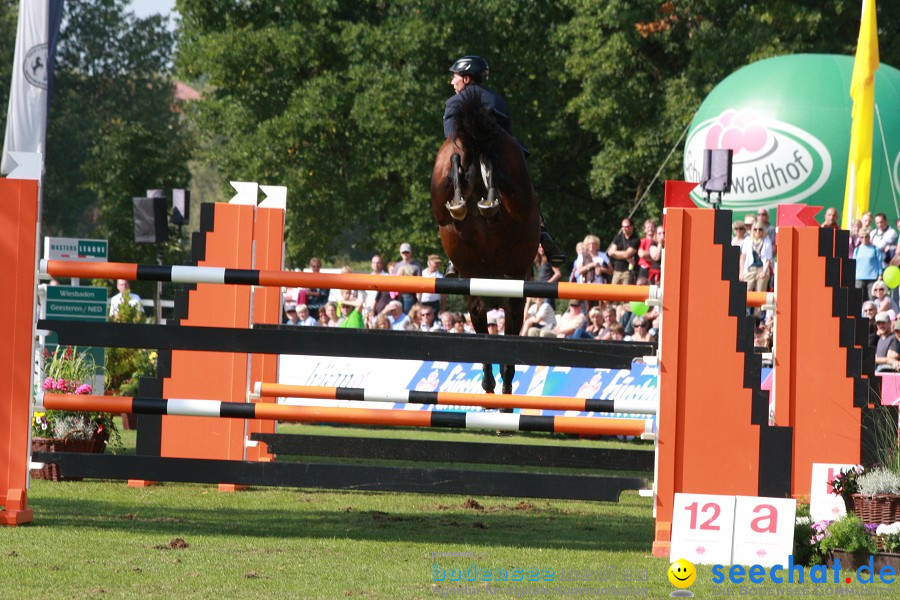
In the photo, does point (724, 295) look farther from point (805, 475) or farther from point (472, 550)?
point (805, 475)

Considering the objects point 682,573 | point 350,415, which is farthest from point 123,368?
point 682,573

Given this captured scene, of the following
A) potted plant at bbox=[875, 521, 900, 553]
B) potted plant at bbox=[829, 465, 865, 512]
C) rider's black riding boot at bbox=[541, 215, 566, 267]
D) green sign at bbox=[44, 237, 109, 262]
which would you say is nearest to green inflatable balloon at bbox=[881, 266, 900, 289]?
rider's black riding boot at bbox=[541, 215, 566, 267]

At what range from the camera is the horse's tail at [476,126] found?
7465 millimetres

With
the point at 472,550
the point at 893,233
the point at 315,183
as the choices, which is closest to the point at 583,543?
the point at 472,550

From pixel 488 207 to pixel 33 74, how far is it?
1019cm

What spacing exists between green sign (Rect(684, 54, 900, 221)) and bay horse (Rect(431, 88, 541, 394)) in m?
9.86

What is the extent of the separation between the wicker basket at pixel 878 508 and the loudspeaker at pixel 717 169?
713 centimetres

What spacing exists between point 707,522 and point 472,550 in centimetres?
124

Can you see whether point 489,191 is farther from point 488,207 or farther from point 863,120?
point 863,120

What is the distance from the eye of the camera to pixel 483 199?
25.6ft

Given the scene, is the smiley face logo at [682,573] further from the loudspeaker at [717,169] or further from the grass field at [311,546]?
the loudspeaker at [717,169]

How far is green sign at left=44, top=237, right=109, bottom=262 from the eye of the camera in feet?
57.0

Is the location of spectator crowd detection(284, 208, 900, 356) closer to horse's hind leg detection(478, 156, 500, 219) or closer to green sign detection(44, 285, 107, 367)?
green sign detection(44, 285, 107, 367)

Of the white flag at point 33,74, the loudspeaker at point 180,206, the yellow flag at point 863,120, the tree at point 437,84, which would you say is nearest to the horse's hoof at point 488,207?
the white flag at point 33,74
